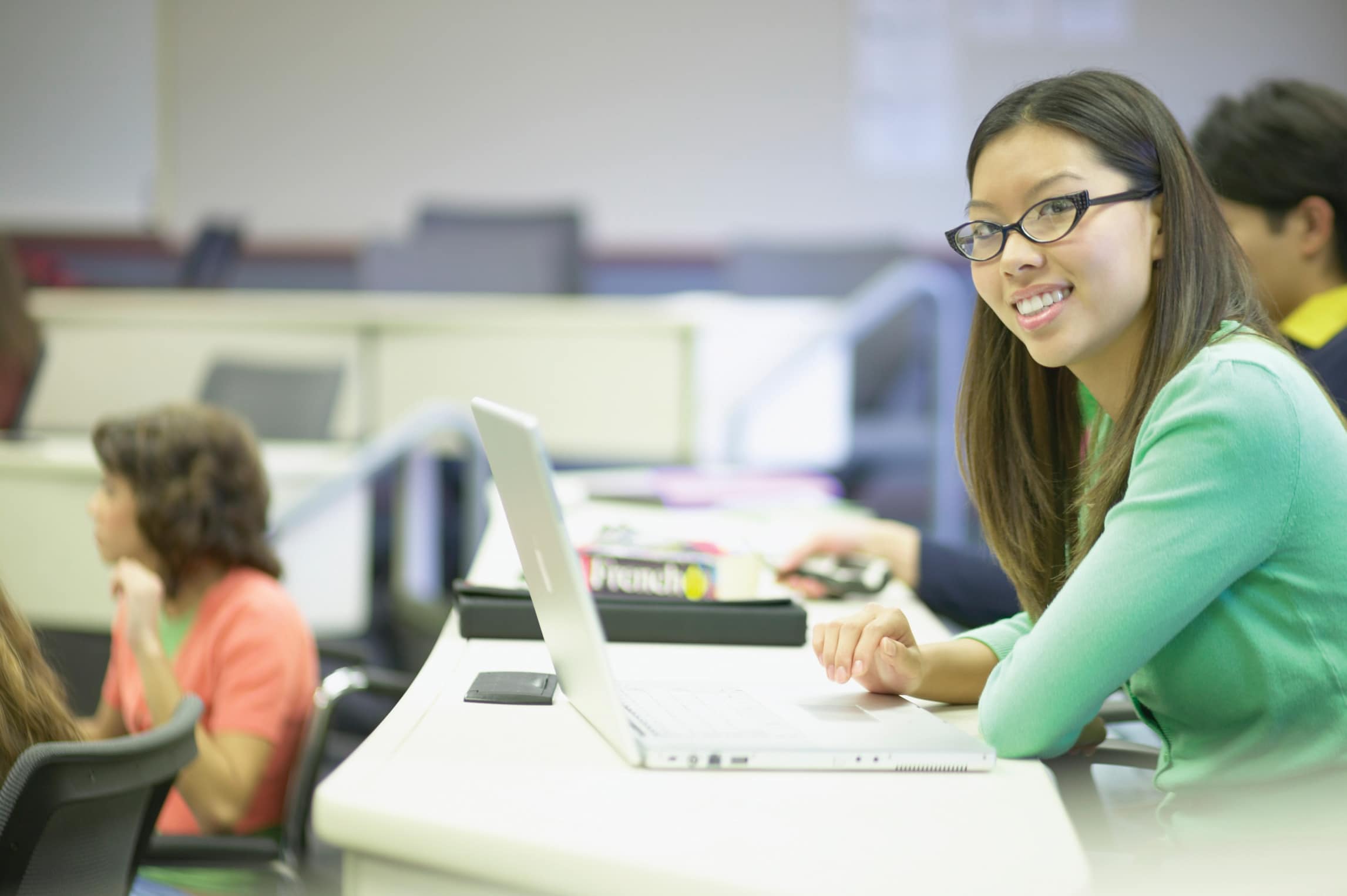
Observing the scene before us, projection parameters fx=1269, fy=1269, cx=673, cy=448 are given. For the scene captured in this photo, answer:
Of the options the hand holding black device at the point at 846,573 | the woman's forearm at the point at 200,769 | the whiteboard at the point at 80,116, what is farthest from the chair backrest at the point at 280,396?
the whiteboard at the point at 80,116

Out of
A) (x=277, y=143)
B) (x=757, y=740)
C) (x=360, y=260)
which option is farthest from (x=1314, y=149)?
(x=277, y=143)

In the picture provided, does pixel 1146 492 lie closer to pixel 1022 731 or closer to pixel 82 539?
pixel 1022 731

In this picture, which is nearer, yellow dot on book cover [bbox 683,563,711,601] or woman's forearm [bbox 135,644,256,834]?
yellow dot on book cover [bbox 683,563,711,601]

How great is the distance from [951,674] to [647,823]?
1.39 feet

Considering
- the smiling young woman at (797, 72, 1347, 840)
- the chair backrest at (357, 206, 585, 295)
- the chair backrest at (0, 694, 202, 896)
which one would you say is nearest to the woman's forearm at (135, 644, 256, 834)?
the chair backrest at (0, 694, 202, 896)

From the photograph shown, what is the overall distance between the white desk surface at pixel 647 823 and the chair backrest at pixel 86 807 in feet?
0.83

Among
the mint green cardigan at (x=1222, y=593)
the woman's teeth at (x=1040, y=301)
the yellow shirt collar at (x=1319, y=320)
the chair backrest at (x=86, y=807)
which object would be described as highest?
the woman's teeth at (x=1040, y=301)

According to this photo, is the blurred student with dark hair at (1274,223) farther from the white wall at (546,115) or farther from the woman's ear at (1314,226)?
the white wall at (546,115)

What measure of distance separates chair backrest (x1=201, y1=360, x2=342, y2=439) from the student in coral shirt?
4.93ft

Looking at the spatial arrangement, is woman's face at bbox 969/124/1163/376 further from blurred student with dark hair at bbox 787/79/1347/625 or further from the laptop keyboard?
blurred student with dark hair at bbox 787/79/1347/625

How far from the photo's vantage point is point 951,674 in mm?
1083

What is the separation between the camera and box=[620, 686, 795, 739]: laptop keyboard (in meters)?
0.90

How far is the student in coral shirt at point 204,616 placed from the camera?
5.12 feet

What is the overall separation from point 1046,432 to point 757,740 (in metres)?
0.50
